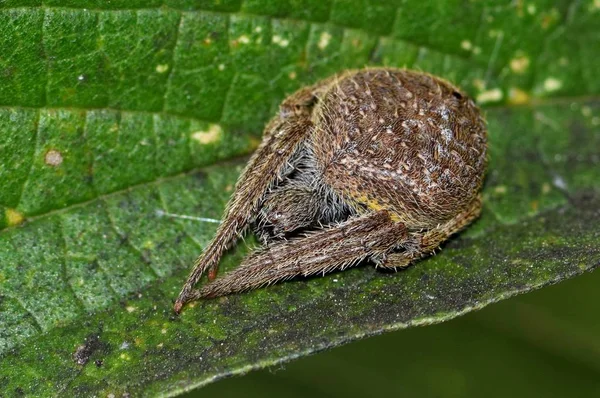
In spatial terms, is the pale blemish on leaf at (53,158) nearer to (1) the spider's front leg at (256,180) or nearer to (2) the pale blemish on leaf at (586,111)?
(1) the spider's front leg at (256,180)

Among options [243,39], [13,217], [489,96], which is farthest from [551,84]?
[13,217]

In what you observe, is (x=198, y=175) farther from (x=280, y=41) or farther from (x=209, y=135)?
(x=280, y=41)

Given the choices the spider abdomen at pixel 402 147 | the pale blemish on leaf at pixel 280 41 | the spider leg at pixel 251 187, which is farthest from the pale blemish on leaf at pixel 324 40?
the spider leg at pixel 251 187

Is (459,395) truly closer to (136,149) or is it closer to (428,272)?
(428,272)

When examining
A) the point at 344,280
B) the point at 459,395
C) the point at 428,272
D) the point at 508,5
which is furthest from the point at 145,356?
the point at 508,5

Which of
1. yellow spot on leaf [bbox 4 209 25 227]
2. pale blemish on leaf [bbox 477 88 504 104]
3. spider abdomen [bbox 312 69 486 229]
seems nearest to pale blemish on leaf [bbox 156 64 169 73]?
spider abdomen [bbox 312 69 486 229]
